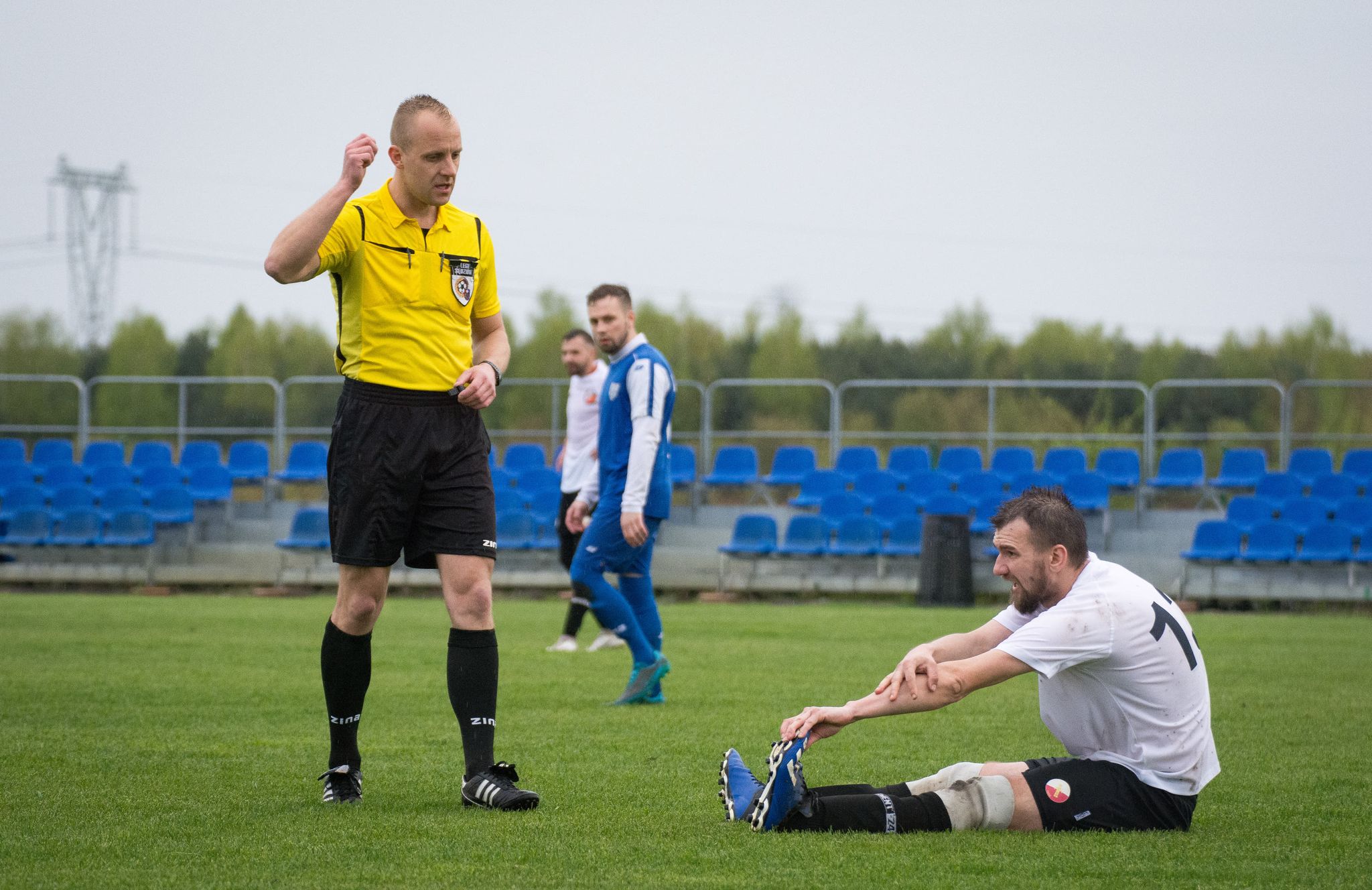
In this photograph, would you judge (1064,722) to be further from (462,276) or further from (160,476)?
(160,476)

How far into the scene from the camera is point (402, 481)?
4.41 metres

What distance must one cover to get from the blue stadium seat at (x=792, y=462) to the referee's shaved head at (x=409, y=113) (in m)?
15.4

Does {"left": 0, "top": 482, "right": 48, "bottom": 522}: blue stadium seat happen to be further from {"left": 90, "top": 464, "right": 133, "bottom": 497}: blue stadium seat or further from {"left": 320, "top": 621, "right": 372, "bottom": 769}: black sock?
{"left": 320, "top": 621, "right": 372, "bottom": 769}: black sock

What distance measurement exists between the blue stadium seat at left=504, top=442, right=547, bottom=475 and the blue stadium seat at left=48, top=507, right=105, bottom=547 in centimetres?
573

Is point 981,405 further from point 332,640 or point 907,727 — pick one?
point 332,640

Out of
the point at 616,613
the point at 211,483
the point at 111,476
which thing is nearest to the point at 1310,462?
the point at 616,613

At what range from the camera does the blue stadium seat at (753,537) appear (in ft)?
56.7

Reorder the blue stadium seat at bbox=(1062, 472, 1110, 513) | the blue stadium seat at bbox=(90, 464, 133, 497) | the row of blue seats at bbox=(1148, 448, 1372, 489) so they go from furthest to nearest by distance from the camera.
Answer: the blue stadium seat at bbox=(90, 464, 133, 497), the row of blue seats at bbox=(1148, 448, 1372, 489), the blue stadium seat at bbox=(1062, 472, 1110, 513)

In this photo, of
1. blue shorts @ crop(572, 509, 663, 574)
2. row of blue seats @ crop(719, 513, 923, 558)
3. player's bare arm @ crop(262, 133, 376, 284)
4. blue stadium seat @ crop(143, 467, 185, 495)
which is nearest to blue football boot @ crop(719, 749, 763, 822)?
player's bare arm @ crop(262, 133, 376, 284)

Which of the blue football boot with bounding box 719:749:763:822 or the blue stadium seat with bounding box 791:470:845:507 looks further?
the blue stadium seat with bounding box 791:470:845:507

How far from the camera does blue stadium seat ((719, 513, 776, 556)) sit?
17281 millimetres

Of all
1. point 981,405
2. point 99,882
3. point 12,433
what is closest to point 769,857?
point 99,882

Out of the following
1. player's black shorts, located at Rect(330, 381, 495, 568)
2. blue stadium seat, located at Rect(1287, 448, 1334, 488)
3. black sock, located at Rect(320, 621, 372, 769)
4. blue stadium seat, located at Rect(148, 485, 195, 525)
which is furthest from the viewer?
blue stadium seat, located at Rect(148, 485, 195, 525)

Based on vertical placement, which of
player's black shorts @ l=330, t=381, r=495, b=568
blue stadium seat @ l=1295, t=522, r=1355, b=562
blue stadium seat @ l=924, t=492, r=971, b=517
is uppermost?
player's black shorts @ l=330, t=381, r=495, b=568
